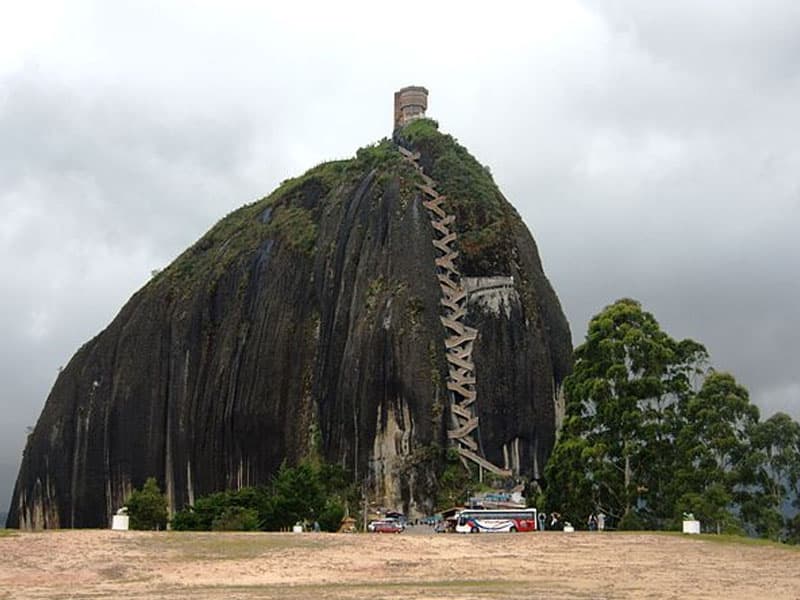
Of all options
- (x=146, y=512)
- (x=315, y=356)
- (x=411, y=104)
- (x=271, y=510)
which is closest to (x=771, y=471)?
(x=271, y=510)

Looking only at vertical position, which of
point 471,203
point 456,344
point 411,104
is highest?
point 411,104

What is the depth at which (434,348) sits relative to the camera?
224ft

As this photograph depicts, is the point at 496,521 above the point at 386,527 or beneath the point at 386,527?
above

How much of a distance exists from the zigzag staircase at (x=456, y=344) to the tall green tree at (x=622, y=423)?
16992 mm

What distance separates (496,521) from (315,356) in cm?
3431

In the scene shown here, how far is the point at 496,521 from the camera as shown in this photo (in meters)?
43.6

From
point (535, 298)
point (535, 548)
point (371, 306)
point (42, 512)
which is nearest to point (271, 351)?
point (371, 306)

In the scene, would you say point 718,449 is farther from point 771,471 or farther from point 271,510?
point 271,510

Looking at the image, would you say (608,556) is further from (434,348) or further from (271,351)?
(271,351)

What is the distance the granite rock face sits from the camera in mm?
67500

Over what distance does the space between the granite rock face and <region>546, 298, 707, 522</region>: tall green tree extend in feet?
56.1

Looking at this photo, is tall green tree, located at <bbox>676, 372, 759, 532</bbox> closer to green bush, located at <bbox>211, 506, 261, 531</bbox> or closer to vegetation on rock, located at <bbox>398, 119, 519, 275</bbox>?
green bush, located at <bbox>211, 506, 261, 531</bbox>

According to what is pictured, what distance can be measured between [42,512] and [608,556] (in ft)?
254

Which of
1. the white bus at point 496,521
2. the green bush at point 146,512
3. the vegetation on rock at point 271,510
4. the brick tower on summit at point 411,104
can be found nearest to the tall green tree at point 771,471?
the white bus at point 496,521
